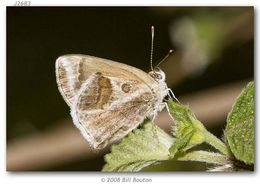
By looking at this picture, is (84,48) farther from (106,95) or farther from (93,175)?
(93,175)

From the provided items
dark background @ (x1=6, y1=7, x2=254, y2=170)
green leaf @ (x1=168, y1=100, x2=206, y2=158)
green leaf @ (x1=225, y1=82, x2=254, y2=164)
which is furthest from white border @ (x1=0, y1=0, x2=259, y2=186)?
green leaf @ (x1=168, y1=100, x2=206, y2=158)

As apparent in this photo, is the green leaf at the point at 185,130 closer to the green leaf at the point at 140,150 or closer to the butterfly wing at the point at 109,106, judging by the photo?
the green leaf at the point at 140,150

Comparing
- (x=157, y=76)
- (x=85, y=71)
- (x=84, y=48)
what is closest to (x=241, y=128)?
(x=157, y=76)

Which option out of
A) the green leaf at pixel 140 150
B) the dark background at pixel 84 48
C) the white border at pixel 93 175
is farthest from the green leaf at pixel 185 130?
the dark background at pixel 84 48

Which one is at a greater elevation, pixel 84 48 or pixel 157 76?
pixel 84 48
